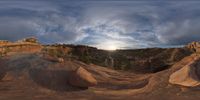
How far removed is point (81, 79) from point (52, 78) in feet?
4.20

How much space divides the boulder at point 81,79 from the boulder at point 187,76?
2.70 metres

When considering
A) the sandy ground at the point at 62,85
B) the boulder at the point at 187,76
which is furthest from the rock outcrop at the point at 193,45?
the boulder at the point at 187,76

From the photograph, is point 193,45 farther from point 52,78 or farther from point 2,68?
point 2,68

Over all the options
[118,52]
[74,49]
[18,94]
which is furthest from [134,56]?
[18,94]

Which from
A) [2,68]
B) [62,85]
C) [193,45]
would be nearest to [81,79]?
[62,85]

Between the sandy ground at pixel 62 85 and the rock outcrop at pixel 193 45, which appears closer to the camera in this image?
the sandy ground at pixel 62 85

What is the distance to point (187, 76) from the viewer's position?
11.5 m

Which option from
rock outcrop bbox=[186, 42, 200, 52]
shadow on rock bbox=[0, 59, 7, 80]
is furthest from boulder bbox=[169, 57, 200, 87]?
rock outcrop bbox=[186, 42, 200, 52]

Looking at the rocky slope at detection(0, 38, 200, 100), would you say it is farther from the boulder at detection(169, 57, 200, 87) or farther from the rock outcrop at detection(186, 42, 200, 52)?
the rock outcrop at detection(186, 42, 200, 52)

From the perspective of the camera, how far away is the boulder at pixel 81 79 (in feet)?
37.9

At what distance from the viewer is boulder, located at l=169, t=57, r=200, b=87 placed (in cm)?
1122

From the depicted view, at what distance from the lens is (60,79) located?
1220 centimetres

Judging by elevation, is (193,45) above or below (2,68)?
above

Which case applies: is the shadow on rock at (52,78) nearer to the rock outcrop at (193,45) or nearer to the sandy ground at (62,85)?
the sandy ground at (62,85)
